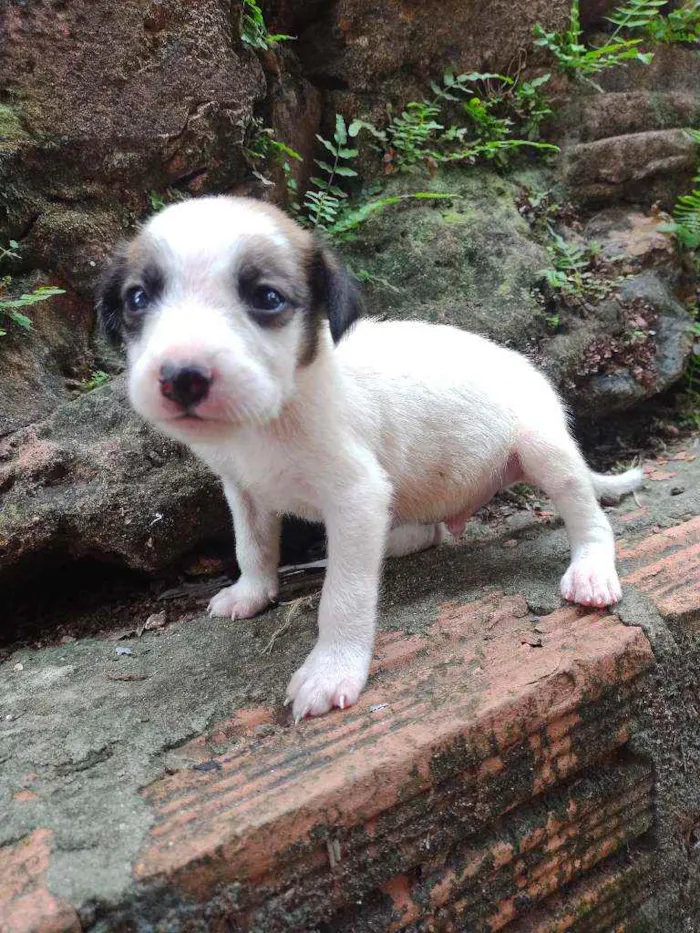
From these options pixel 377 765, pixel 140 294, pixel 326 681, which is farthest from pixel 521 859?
pixel 140 294

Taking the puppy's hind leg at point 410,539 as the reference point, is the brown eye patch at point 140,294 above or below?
above

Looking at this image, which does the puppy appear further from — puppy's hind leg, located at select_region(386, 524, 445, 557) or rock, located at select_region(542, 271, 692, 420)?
rock, located at select_region(542, 271, 692, 420)

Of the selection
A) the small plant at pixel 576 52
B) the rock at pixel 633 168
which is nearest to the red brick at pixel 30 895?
the rock at pixel 633 168

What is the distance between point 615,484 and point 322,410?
7.37 ft

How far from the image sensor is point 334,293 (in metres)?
2.62

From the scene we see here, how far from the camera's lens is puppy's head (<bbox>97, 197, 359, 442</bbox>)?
204 cm

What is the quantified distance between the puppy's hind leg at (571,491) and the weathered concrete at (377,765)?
17 cm

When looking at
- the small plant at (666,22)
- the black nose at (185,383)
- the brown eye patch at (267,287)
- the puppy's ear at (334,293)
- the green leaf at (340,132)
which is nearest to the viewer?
the black nose at (185,383)

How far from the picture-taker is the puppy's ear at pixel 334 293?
103 inches

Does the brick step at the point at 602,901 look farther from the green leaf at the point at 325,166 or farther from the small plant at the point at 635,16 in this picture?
the small plant at the point at 635,16

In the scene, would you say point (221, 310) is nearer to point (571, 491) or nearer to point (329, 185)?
point (571, 491)

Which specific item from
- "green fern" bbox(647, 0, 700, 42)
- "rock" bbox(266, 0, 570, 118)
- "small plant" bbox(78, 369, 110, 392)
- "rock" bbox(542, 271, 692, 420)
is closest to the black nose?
"small plant" bbox(78, 369, 110, 392)

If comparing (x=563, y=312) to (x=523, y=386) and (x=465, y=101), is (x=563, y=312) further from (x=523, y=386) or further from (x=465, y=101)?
(x=465, y=101)

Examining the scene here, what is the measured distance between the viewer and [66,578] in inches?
152
